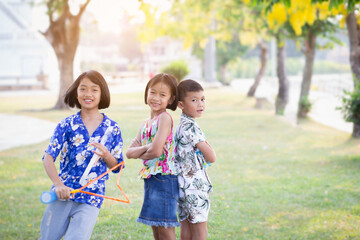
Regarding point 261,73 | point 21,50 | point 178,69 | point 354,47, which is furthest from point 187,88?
point 21,50

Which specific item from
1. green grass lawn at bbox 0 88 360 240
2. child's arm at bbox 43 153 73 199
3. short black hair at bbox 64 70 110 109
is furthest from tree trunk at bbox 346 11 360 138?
child's arm at bbox 43 153 73 199

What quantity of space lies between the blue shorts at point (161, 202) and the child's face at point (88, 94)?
559mm

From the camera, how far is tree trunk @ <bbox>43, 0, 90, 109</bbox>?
658 inches

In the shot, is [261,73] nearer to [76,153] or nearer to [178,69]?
[178,69]

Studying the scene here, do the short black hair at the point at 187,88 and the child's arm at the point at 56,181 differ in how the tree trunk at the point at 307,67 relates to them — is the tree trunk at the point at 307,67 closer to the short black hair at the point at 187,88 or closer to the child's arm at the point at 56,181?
the short black hair at the point at 187,88

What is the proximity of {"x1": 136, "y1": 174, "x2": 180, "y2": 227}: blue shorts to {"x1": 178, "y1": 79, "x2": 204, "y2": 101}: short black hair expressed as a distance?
52 cm

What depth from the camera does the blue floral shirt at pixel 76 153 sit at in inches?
106

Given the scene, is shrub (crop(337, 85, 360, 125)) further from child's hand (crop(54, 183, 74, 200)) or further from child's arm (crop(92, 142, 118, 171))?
child's hand (crop(54, 183, 74, 200))

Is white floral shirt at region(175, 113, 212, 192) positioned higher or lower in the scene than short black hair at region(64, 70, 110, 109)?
lower

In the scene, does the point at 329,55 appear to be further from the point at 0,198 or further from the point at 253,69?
the point at 0,198

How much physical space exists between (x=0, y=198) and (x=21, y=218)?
1000 millimetres

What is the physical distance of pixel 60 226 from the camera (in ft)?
8.77

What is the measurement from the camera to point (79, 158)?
2.73 m

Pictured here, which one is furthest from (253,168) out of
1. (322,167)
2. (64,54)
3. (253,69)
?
(253,69)
